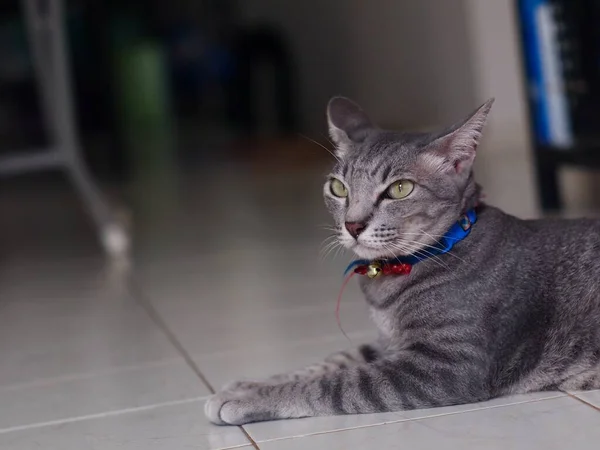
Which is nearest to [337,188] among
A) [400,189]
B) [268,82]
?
[400,189]

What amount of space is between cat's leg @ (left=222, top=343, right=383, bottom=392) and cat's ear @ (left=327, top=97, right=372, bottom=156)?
0.38 metres

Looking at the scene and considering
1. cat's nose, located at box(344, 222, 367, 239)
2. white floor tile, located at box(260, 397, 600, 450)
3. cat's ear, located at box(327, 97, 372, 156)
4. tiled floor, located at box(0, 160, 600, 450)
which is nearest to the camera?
white floor tile, located at box(260, 397, 600, 450)

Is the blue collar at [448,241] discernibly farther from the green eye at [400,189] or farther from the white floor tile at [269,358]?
the white floor tile at [269,358]

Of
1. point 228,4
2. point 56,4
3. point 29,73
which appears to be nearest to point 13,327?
point 56,4

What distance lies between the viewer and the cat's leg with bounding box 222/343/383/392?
1524 mm

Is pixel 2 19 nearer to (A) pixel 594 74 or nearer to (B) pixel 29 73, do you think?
(B) pixel 29 73

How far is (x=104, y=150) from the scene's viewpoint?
7.57 m

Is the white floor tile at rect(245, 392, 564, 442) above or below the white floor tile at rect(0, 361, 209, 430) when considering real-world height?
above

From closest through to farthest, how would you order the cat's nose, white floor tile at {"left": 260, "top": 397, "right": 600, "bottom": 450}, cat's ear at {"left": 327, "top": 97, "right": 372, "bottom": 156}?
white floor tile at {"left": 260, "top": 397, "right": 600, "bottom": 450} < the cat's nose < cat's ear at {"left": 327, "top": 97, "right": 372, "bottom": 156}

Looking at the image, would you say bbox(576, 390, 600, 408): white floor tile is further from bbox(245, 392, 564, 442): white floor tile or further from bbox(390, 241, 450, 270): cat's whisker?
bbox(390, 241, 450, 270): cat's whisker

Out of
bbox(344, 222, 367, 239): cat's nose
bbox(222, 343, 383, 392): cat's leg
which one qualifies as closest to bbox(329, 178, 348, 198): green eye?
bbox(344, 222, 367, 239): cat's nose

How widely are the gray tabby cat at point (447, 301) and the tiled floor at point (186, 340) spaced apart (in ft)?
0.13

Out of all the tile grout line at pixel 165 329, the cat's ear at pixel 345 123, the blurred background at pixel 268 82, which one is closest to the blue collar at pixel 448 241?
the cat's ear at pixel 345 123

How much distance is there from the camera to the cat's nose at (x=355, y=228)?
1471 millimetres
